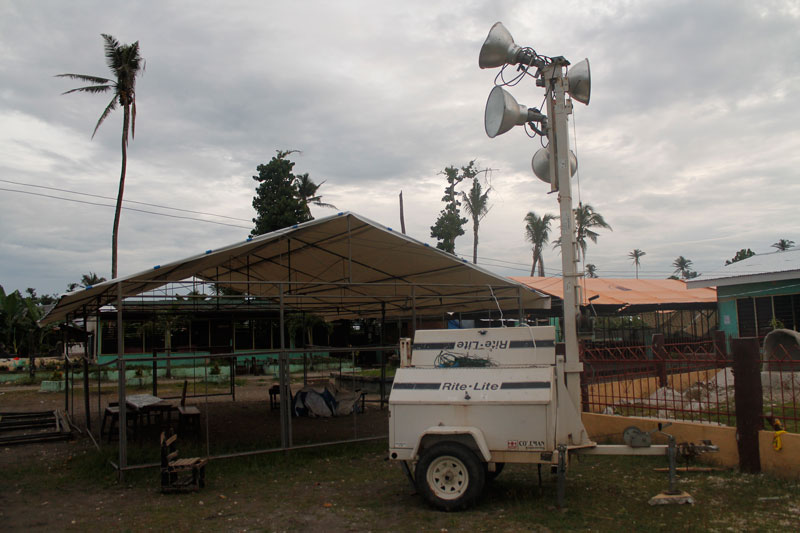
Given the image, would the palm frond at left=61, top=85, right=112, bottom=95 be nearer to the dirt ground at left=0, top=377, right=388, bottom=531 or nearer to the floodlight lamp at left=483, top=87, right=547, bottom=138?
the dirt ground at left=0, top=377, right=388, bottom=531

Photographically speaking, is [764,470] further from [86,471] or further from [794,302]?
[794,302]

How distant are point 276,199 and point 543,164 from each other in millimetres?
26074

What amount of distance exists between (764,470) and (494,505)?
3.69m

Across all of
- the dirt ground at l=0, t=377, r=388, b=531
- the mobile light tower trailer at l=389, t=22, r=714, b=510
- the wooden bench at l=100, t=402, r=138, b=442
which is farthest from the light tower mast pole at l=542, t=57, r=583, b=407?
the wooden bench at l=100, t=402, r=138, b=442

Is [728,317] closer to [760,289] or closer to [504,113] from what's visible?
[760,289]

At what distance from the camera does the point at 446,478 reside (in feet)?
23.0

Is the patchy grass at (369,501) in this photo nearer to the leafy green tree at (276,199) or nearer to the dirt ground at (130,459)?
the dirt ground at (130,459)

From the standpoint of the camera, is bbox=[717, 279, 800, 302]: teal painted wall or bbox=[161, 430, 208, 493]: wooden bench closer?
bbox=[161, 430, 208, 493]: wooden bench

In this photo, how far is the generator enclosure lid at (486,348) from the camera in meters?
7.54

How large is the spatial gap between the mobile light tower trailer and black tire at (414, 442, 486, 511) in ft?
0.04

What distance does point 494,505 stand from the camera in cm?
723

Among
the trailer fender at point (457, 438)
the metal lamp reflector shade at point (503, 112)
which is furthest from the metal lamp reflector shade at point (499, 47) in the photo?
the trailer fender at point (457, 438)

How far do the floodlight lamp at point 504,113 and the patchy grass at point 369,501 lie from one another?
15.3ft

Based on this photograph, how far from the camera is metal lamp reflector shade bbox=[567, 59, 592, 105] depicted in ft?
25.0
